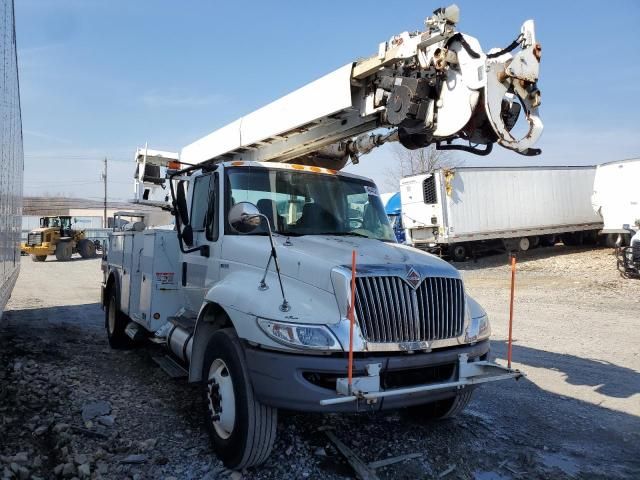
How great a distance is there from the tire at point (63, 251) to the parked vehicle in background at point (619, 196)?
26.4 meters

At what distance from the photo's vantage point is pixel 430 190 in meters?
19.5

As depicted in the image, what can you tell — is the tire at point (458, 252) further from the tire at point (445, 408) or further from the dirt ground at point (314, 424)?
Result: the tire at point (445, 408)

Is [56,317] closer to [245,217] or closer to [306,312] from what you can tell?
[245,217]

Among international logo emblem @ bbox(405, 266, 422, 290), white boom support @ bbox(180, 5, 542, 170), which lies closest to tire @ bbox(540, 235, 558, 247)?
white boom support @ bbox(180, 5, 542, 170)

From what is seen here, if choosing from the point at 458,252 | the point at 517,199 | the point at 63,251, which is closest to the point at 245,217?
the point at 458,252

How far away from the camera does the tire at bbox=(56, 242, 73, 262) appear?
93.5 feet

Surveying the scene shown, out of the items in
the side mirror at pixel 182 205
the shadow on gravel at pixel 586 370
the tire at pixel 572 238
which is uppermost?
the side mirror at pixel 182 205

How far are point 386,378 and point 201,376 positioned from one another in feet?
5.37

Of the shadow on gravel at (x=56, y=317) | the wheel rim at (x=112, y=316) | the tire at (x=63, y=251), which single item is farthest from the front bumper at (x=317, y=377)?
the tire at (x=63, y=251)

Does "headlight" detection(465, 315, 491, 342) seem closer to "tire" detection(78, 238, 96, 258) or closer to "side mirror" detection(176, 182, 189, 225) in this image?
"side mirror" detection(176, 182, 189, 225)

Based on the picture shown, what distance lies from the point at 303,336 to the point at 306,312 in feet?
0.63

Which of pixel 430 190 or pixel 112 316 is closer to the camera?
pixel 112 316

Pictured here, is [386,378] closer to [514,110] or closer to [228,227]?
[228,227]

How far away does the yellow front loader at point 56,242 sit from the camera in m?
27.7
